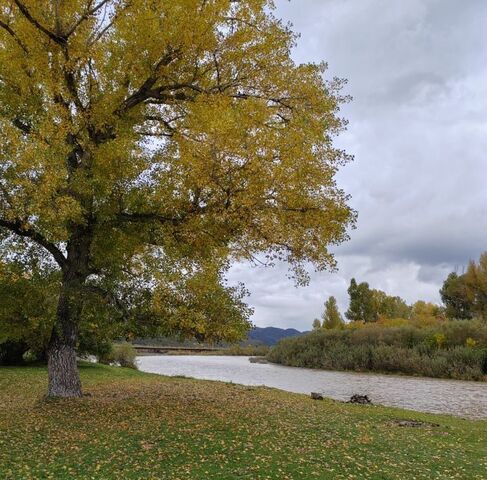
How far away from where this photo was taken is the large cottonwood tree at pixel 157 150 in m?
11.1

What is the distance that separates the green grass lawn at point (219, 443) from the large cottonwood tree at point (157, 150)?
2.60m

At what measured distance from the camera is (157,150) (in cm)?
1409

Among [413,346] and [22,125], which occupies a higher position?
[22,125]

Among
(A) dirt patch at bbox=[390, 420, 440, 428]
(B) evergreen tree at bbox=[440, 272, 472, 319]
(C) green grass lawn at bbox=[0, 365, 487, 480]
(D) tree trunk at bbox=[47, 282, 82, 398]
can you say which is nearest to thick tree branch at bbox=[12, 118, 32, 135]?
(D) tree trunk at bbox=[47, 282, 82, 398]

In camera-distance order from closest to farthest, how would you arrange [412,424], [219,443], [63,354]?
1. [219,443]
2. [63,354]
3. [412,424]

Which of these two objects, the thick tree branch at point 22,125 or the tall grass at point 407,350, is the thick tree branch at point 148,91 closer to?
the thick tree branch at point 22,125

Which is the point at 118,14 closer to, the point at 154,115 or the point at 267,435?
the point at 154,115

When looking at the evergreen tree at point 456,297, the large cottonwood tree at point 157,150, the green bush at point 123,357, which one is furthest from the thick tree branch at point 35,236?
the evergreen tree at point 456,297

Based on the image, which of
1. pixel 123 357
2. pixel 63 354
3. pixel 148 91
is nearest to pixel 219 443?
pixel 63 354

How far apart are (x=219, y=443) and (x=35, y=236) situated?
7.23 meters

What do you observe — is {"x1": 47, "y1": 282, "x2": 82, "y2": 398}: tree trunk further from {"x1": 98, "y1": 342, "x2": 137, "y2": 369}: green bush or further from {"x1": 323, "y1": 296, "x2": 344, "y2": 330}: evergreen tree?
{"x1": 323, "y1": 296, "x2": 344, "y2": 330}: evergreen tree

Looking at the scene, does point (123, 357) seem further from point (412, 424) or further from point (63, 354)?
point (412, 424)

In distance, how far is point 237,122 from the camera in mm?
10852

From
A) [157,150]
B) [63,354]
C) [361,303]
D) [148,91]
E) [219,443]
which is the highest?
[361,303]
